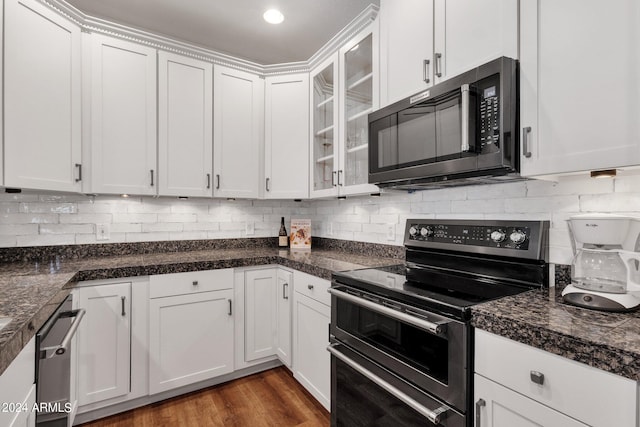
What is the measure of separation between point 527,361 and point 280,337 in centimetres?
179

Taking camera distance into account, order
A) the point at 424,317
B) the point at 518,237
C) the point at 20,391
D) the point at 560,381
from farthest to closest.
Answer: the point at 518,237
the point at 424,317
the point at 20,391
the point at 560,381

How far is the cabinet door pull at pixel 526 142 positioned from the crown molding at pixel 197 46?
123 cm

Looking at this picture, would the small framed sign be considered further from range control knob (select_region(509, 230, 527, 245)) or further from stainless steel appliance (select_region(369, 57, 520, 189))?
range control knob (select_region(509, 230, 527, 245))

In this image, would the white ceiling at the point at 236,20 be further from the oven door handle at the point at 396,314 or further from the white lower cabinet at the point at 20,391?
the white lower cabinet at the point at 20,391

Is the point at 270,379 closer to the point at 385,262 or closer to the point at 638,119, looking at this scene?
the point at 385,262

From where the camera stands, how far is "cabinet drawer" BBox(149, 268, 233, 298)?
201 cm

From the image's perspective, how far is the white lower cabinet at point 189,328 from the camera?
2014 millimetres

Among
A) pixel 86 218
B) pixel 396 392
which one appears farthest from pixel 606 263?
pixel 86 218

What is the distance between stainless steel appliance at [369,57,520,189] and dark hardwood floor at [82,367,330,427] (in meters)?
1.47

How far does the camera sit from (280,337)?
2377 millimetres

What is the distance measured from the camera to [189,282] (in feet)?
6.91

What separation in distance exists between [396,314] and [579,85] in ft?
3.22

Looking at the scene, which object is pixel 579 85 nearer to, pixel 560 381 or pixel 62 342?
pixel 560 381

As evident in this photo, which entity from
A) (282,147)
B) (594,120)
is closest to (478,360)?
(594,120)
